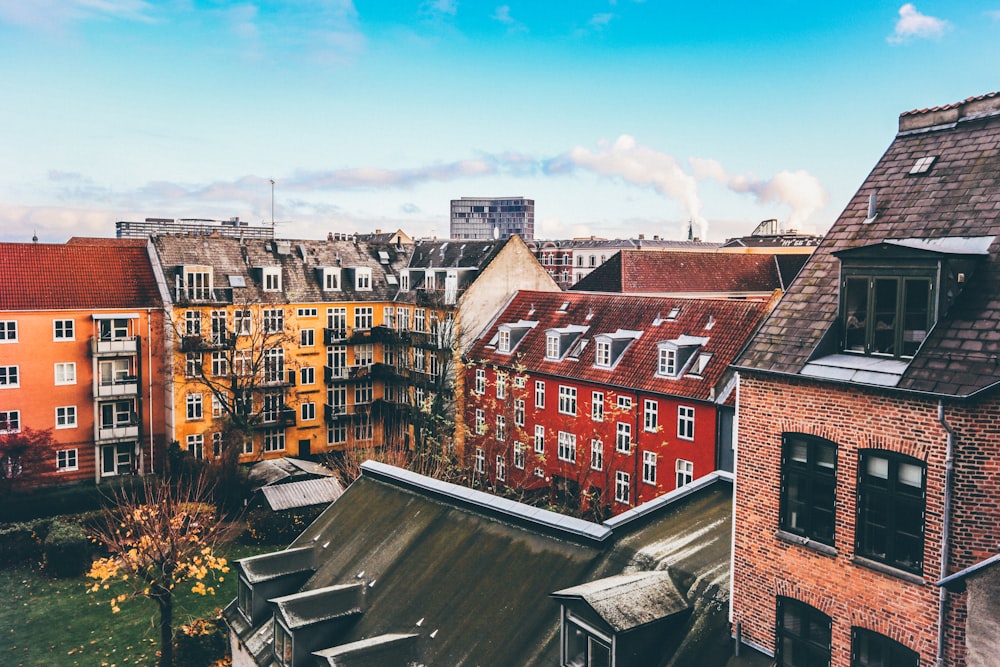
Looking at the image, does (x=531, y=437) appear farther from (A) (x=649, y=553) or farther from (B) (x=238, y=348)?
(A) (x=649, y=553)

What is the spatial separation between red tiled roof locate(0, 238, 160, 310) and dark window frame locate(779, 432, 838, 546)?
42.3 meters

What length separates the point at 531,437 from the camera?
40.8 metres

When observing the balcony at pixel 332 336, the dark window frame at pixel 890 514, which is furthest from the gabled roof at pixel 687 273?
the dark window frame at pixel 890 514

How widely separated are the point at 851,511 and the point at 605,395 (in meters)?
26.1

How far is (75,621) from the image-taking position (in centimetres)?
2866

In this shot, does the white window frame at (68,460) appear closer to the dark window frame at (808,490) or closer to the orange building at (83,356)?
the orange building at (83,356)

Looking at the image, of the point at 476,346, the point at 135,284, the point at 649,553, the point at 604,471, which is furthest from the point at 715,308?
the point at 135,284

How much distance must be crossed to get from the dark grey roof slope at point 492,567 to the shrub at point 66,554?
1614cm

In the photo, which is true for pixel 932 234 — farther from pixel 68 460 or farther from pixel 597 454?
pixel 68 460

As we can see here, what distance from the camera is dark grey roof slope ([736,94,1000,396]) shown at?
9828 millimetres

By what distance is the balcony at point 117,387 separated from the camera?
43.2 meters

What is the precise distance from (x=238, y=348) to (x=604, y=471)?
82.2ft

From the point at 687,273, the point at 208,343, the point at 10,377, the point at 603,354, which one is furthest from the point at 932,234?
the point at 687,273

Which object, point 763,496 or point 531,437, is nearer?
point 763,496
